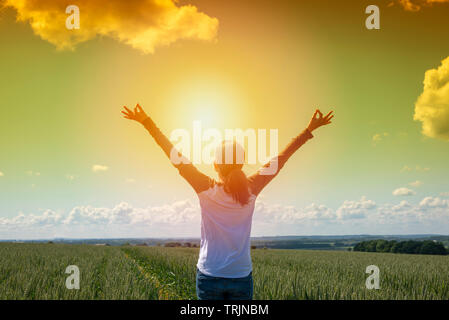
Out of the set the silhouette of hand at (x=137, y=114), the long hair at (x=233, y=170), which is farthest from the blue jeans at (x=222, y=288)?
the silhouette of hand at (x=137, y=114)

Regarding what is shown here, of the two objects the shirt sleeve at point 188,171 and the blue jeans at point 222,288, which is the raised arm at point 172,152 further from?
the blue jeans at point 222,288

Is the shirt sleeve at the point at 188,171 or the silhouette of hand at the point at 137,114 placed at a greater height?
the silhouette of hand at the point at 137,114

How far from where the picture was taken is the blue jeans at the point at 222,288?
287cm

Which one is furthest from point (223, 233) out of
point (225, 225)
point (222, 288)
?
point (222, 288)

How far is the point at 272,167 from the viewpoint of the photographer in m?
3.22

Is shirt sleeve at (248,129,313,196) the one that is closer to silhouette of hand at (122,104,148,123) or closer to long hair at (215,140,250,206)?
long hair at (215,140,250,206)

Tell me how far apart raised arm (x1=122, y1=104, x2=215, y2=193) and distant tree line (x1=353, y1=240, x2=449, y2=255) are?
6968 centimetres

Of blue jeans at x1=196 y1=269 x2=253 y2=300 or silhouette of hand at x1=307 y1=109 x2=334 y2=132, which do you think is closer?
blue jeans at x1=196 y1=269 x2=253 y2=300

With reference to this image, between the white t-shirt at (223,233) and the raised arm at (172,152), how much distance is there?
0.08 metres

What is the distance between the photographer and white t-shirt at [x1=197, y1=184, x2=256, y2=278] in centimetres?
285

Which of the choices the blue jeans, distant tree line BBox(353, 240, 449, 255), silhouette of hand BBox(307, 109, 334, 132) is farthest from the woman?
distant tree line BBox(353, 240, 449, 255)
